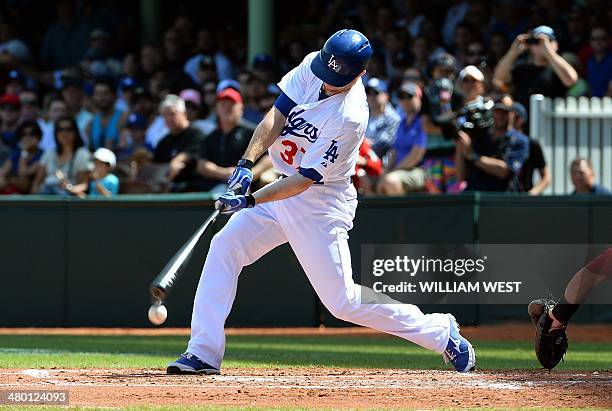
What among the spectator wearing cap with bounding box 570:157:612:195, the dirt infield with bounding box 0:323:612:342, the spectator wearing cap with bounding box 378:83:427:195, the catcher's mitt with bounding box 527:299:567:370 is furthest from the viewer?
the spectator wearing cap with bounding box 378:83:427:195

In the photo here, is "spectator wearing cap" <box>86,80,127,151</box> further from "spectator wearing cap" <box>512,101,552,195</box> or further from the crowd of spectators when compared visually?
"spectator wearing cap" <box>512,101,552,195</box>

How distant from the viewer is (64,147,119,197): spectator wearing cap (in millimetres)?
12367

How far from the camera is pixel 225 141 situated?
1186cm

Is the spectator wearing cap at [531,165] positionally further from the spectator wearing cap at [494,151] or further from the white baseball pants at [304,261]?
the white baseball pants at [304,261]

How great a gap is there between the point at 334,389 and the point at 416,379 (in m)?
0.70

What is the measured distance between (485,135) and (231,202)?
18.5ft

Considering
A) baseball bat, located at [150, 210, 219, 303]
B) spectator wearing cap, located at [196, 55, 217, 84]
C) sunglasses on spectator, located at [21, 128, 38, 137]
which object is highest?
spectator wearing cap, located at [196, 55, 217, 84]

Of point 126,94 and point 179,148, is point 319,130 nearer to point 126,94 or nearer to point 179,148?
point 179,148

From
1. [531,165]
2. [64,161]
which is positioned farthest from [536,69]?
[64,161]

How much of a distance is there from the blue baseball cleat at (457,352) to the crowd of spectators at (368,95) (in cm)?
470

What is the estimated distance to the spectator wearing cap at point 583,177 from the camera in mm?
11844

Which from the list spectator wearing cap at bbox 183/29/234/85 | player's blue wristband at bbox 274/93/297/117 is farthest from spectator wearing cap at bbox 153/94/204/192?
player's blue wristband at bbox 274/93/297/117

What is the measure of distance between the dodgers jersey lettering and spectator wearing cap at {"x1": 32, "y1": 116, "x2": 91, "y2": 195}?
6435 mm

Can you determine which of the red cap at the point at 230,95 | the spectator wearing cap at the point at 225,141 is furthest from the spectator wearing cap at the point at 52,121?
the red cap at the point at 230,95
